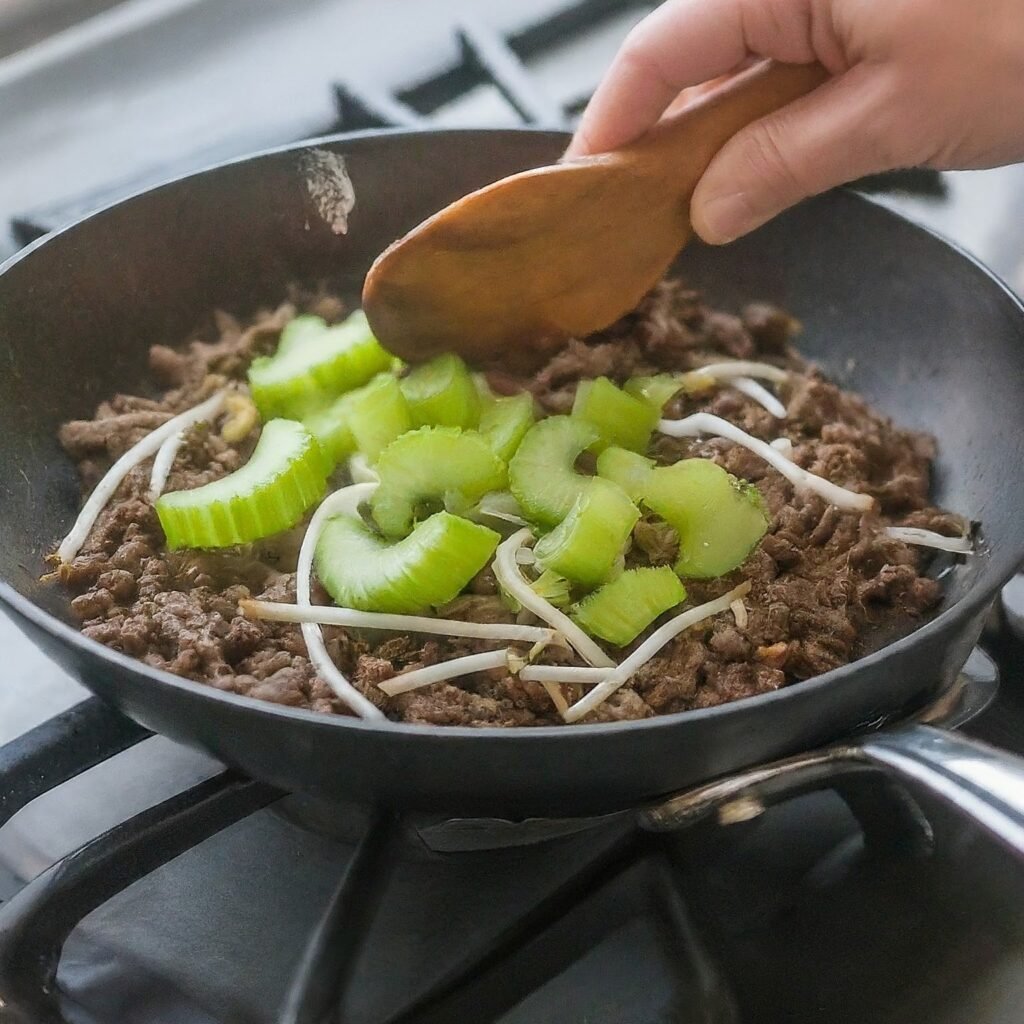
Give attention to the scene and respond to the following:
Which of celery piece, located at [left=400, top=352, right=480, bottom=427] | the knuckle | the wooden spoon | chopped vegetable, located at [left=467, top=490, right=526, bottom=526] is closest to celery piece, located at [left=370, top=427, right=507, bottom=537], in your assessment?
chopped vegetable, located at [left=467, top=490, right=526, bottom=526]

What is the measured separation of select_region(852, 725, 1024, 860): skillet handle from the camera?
2.66ft

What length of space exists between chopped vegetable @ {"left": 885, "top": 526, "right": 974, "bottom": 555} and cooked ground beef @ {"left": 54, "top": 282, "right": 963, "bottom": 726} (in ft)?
0.05

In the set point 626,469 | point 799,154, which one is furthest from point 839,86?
point 626,469

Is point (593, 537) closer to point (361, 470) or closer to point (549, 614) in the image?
point (549, 614)

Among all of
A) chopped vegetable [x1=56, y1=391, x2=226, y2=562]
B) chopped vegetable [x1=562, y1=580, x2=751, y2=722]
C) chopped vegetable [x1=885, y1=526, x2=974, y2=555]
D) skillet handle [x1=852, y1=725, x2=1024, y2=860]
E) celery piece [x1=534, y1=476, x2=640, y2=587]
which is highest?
chopped vegetable [x1=56, y1=391, x2=226, y2=562]

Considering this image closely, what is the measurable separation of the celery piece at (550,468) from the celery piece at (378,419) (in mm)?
158

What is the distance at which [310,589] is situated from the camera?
1.20 metres

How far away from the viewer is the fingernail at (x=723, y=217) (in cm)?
130

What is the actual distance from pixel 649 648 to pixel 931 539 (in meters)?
0.39

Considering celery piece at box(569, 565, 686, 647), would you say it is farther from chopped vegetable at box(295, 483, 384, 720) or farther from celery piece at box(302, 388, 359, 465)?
celery piece at box(302, 388, 359, 465)

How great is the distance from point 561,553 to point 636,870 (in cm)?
34

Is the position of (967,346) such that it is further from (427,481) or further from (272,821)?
(272,821)

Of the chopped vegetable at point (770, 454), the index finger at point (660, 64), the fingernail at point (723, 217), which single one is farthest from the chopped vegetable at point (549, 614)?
the index finger at point (660, 64)

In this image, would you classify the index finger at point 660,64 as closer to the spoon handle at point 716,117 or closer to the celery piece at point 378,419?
the spoon handle at point 716,117
